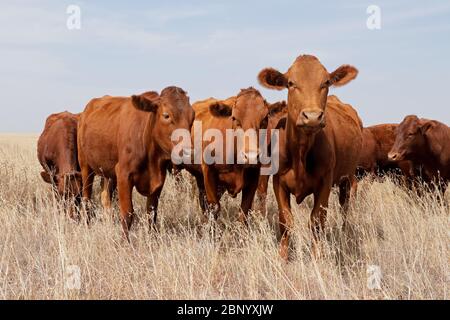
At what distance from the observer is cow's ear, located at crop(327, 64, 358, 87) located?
6.01m

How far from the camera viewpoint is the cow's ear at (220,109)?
7242mm

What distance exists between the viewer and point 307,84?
539 centimetres

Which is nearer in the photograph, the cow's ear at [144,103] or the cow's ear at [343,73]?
the cow's ear at [343,73]

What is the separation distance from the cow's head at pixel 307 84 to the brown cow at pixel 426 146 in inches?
212

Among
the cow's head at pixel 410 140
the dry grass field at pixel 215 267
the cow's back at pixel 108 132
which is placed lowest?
the dry grass field at pixel 215 267

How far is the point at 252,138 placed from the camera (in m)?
6.22

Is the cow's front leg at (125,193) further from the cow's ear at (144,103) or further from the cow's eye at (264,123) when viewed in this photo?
the cow's eye at (264,123)

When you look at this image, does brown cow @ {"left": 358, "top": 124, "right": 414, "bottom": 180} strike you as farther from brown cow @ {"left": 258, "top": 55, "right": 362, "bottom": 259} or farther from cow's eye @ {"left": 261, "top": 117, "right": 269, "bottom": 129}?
brown cow @ {"left": 258, "top": 55, "right": 362, "bottom": 259}

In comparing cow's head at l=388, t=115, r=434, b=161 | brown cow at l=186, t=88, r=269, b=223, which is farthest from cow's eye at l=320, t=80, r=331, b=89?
cow's head at l=388, t=115, r=434, b=161

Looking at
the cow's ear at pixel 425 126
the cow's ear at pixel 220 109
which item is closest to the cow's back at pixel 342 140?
the cow's ear at pixel 220 109

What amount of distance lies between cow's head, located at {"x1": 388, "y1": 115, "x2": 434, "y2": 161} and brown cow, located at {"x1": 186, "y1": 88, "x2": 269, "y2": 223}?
4.55 m

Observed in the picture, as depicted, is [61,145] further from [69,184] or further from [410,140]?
[410,140]
